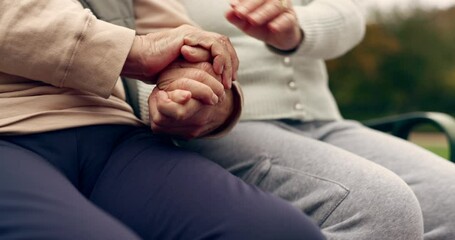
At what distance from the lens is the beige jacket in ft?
Answer: 4.46

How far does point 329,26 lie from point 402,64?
26.8m

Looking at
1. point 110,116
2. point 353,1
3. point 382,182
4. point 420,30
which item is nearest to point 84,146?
point 110,116

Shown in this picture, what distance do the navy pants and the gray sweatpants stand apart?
290 millimetres

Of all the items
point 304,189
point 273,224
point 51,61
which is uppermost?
point 51,61

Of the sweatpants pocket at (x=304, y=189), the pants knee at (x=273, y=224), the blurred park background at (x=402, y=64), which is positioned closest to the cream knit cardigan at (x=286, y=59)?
the sweatpants pocket at (x=304, y=189)

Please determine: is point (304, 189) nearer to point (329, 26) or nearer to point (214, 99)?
point (214, 99)

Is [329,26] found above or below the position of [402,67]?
above

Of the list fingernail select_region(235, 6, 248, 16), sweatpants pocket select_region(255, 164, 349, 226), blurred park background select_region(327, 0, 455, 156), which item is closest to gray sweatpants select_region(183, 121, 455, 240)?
sweatpants pocket select_region(255, 164, 349, 226)

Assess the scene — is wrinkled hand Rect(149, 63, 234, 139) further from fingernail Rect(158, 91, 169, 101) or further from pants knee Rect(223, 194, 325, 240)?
pants knee Rect(223, 194, 325, 240)

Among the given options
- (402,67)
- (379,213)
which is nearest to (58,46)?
(379,213)

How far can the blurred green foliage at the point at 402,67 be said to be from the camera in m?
26.5

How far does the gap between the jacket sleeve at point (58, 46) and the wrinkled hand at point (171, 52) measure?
5 cm

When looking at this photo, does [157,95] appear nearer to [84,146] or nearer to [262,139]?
[84,146]

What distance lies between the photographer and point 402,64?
27.9m
